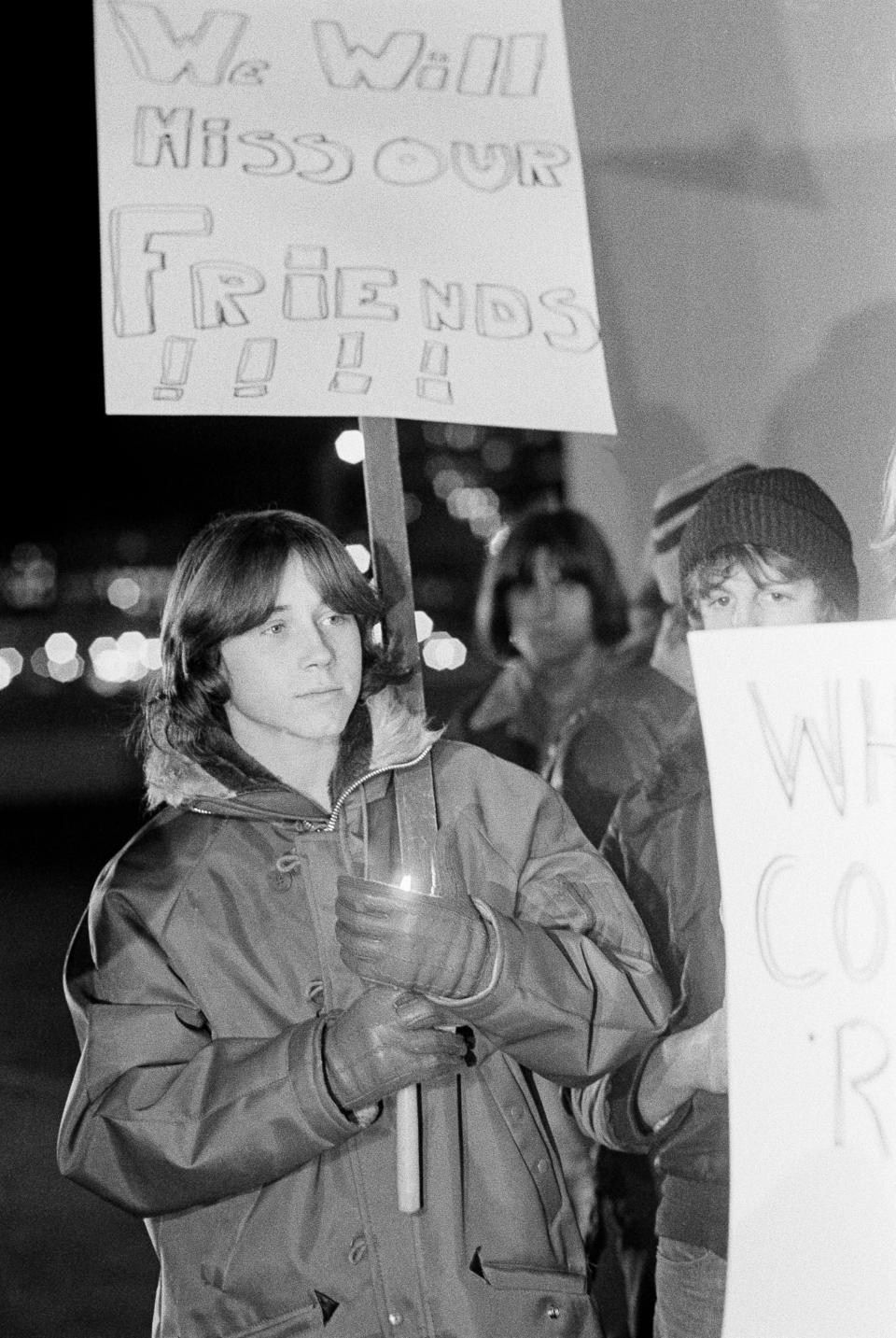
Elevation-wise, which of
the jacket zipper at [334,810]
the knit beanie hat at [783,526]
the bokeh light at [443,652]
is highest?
the bokeh light at [443,652]

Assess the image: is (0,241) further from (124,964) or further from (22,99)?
(124,964)

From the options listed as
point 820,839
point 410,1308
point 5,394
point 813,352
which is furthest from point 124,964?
point 5,394

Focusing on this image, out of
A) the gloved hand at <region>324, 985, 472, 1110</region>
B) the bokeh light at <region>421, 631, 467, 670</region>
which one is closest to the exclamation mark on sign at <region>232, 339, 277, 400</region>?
the gloved hand at <region>324, 985, 472, 1110</region>

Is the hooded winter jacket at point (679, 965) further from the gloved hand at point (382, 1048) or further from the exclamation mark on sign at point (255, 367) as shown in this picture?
the exclamation mark on sign at point (255, 367)

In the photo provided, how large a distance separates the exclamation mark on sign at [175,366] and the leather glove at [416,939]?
518mm

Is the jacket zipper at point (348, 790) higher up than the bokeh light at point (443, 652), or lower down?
lower down

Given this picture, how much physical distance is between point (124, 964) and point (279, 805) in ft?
0.65

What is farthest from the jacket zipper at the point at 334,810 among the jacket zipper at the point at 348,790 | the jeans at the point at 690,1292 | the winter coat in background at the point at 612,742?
the winter coat in background at the point at 612,742

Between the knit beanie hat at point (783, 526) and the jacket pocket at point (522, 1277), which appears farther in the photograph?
the knit beanie hat at point (783, 526)

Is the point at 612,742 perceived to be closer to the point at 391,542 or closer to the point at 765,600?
the point at 765,600

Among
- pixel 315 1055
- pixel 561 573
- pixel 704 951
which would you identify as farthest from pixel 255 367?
pixel 561 573

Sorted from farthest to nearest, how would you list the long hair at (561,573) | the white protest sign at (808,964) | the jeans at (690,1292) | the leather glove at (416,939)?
the long hair at (561,573) → the jeans at (690,1292) → the leather glove at (416,939) → the white protest sign at (808,964)

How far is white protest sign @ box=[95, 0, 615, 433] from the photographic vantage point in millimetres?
1576

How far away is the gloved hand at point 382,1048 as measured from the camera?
1356 millimetres
